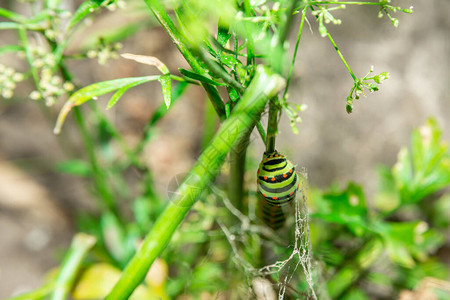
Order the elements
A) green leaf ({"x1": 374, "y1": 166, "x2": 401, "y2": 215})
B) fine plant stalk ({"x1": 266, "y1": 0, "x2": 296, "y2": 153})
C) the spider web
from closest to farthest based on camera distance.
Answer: fine plant stalk ({"x1": 266, "y1": 0, "x2": 296, "y2": 153}) < the spider web < green leaf ({"x1": 374, "y1": 166, "x2": 401, "y2": 215})

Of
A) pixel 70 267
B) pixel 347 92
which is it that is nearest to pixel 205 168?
pixel 70 267

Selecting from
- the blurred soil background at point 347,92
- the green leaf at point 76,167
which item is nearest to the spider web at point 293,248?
the blurred soil background at point 347,92

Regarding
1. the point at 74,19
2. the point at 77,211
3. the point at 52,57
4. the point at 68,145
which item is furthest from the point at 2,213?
the point at 74,19

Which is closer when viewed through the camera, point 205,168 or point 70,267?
point 205,168

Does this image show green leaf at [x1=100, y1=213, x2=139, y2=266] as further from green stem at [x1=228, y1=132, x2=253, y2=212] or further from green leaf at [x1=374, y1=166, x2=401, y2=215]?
green leaf at [x1=374, y1=166, x2=401, y2=215]

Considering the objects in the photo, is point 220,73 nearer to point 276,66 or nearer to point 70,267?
point 276,66

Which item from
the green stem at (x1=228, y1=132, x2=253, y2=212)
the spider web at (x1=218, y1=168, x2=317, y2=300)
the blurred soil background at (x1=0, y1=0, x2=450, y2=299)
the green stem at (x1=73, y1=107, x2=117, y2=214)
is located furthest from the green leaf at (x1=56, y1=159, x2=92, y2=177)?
the green stem at (x1=228, y1=132, x2=253, y2=212)
